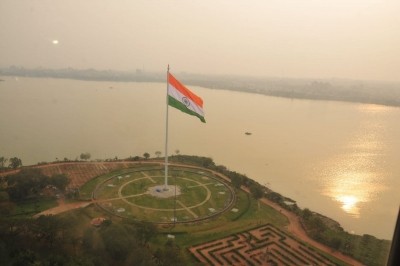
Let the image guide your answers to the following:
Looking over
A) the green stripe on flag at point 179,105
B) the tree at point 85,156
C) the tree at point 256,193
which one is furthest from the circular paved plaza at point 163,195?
the green stripe on flag at point 179,105

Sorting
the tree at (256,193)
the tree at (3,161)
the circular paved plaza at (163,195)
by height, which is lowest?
the circular paved plaza at (163,195)

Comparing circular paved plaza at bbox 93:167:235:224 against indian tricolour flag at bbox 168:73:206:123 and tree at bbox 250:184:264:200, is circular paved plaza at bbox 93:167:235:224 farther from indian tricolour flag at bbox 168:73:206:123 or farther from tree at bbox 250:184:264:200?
indian tricolour flag at bbox 168:73:206:123

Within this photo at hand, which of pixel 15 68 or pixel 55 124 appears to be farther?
pixel 55 124

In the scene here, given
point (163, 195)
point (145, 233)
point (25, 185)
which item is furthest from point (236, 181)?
point (25, 185)

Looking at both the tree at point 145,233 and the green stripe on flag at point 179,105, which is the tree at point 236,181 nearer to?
the green stripe on flag at point 179,105

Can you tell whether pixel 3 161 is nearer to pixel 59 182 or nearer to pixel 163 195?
pixel 59 182

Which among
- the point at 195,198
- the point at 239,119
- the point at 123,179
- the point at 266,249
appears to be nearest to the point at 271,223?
the point at 266,249

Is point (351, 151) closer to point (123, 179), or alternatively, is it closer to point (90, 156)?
point (123, 179)
